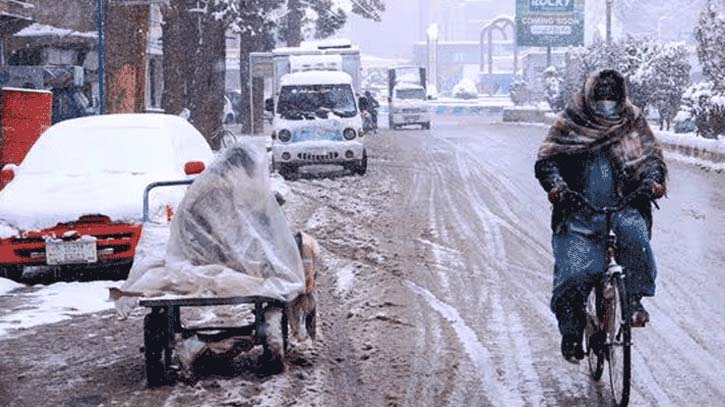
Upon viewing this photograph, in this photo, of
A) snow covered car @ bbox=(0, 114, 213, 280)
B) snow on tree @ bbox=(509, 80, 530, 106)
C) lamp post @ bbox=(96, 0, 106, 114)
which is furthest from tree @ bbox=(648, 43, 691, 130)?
snow covered car @ bbox=(0, 114, 213, 280)

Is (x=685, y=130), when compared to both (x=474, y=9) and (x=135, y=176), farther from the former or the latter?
(x=474, y=9)

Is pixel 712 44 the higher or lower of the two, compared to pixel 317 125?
higher

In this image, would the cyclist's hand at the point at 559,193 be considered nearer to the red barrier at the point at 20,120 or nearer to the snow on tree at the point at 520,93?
the red barrier at the point at 20,120

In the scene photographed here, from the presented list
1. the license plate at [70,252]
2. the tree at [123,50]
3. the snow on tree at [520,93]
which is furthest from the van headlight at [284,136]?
the snow on tree at [520,93]

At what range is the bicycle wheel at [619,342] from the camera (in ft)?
21.6

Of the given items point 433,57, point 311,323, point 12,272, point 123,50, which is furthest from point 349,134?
point 433,57

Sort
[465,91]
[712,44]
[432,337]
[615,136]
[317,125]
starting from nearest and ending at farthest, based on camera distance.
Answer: [615,136], [432,337], [317,125], [712,44], [465,91]

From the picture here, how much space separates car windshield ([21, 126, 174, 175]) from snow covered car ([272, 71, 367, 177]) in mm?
11221

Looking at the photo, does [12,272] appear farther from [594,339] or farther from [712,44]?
[712,44]

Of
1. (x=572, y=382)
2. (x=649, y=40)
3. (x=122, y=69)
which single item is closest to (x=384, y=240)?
(x=572, y=382)

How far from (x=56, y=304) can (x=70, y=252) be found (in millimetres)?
799

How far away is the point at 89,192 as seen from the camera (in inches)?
475

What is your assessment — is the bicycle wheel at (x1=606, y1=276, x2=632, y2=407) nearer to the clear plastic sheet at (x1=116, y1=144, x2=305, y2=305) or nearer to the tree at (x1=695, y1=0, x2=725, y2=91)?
the clear plastic sheet at (x1=116, y1=144, x2=305, y2=305)

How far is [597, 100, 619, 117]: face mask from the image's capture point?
7.06 m
